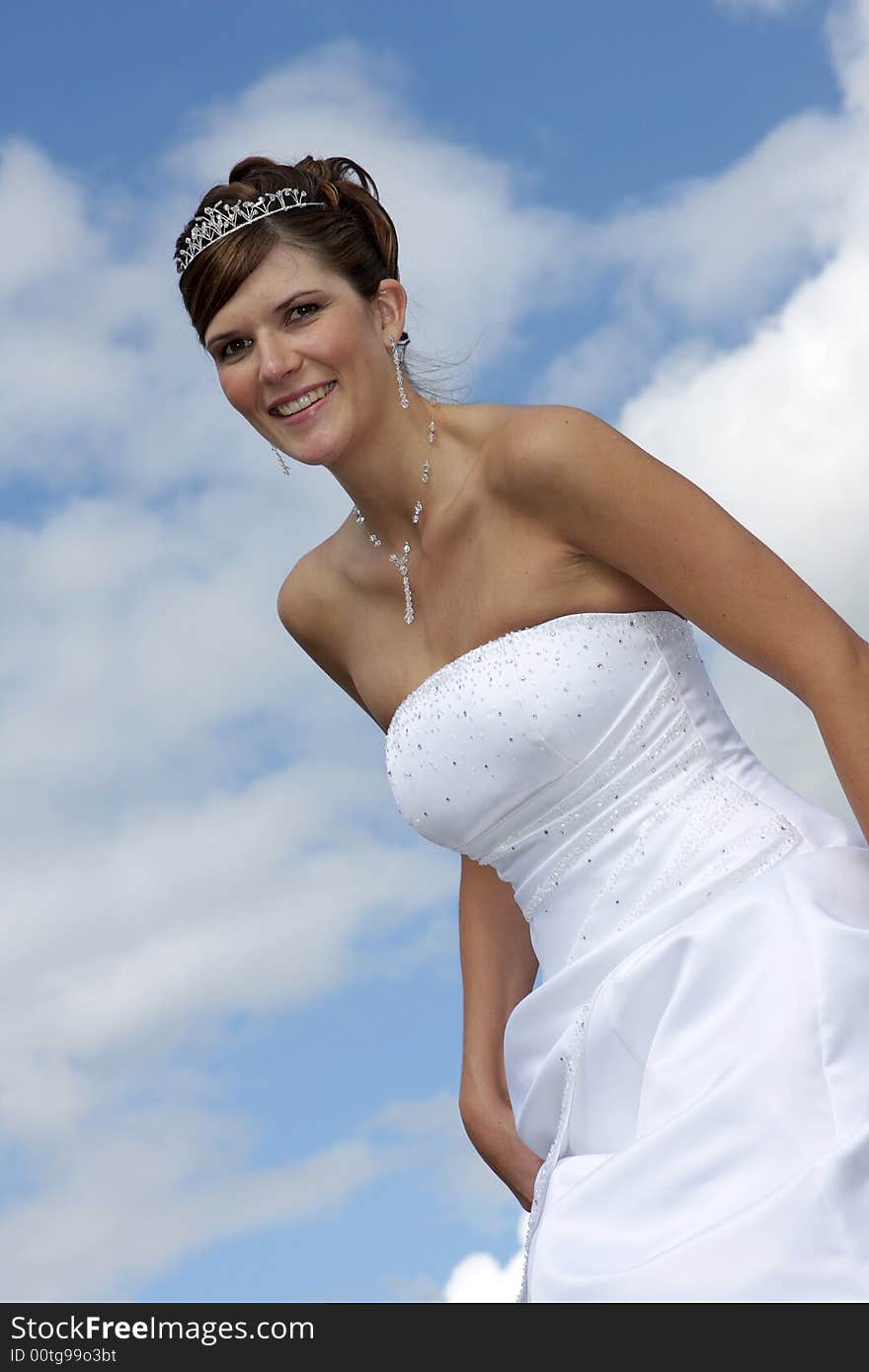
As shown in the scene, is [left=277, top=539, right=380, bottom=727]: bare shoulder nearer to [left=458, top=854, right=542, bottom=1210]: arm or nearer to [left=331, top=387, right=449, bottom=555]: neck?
[left=331, top=387, right=449, bottom=555]: neck

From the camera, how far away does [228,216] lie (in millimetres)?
4074

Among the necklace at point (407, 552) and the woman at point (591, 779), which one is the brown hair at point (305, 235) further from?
the necklace at point (407, 552)

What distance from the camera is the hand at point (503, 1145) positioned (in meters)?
4.12

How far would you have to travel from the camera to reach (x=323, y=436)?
3973mm

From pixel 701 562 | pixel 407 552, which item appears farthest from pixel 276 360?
pixel 701 562

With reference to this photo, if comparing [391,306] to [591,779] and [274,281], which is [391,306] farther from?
→ [591,779]

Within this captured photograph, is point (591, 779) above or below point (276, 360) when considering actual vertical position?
below

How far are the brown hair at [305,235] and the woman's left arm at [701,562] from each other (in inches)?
31.0

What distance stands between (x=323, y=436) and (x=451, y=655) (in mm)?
649

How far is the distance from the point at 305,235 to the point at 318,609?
3.78 feet

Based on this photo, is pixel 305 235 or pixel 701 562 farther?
pixel 305 235

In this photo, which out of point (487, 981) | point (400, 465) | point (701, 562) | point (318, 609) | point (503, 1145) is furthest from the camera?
point (318, 609)

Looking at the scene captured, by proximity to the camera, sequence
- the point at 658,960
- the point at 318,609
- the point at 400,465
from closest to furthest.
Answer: the point at 658,960 → the point at 400,465 → the point at 318,609
